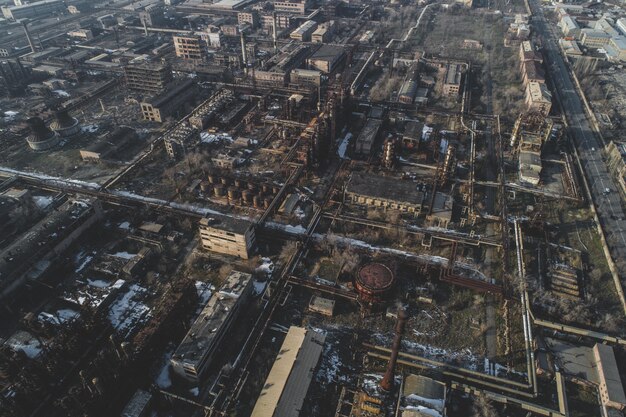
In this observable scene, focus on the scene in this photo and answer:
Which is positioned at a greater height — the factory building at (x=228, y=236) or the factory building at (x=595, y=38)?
the factory building at (x=595, y=38)

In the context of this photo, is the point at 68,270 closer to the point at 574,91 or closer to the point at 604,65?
the point at 574,91

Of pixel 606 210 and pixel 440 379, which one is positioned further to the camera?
pixel 606 210

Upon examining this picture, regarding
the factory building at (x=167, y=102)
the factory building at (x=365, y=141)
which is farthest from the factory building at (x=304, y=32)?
the factory building at (x=365, y=141)

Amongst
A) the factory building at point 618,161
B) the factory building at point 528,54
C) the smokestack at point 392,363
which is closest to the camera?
the smokestack at point 392,363

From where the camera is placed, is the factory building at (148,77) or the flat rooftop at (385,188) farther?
the factory building at (148,77)

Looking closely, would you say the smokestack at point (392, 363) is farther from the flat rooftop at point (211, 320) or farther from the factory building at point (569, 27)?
the factory building at point (569, 27)

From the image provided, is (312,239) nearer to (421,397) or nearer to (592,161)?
(421,397)

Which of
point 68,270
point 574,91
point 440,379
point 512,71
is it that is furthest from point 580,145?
point 68,270
